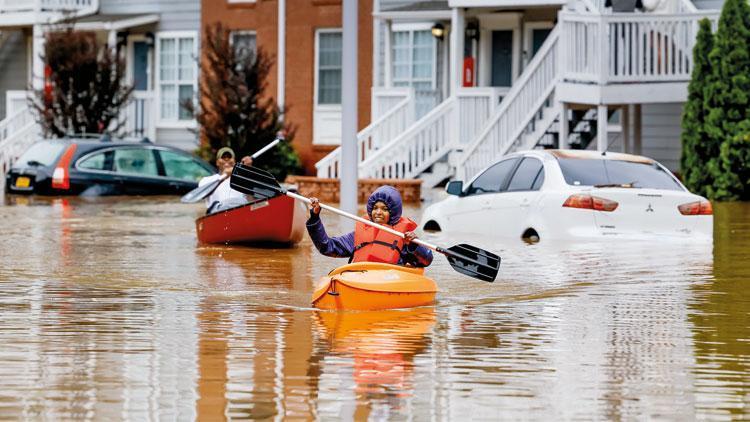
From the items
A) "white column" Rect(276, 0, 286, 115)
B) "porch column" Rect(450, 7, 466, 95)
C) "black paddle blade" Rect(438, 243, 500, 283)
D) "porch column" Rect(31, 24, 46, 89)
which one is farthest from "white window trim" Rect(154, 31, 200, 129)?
"black paddle blade" Rect(438, 243, 500, 283)

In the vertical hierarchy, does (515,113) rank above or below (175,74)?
below

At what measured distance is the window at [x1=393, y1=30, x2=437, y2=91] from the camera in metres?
39.0

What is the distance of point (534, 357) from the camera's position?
11367 mm

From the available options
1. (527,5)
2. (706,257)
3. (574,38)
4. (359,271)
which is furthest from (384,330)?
(527,5)

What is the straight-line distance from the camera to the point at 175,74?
44.4 metres

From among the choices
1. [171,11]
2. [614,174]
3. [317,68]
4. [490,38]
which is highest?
[171,11]

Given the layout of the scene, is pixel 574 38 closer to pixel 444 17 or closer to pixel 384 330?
pixel 444 17

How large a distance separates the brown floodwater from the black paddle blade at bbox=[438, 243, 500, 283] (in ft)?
0.93

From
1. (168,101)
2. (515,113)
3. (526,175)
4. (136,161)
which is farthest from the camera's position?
(168,101)

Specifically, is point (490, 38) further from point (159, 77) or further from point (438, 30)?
point (159, 77)

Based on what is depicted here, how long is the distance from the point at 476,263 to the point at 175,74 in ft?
100

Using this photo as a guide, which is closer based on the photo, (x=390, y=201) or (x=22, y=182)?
(x=390, y=201)

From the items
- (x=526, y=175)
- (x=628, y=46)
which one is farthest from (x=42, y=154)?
(x=526, y=175)

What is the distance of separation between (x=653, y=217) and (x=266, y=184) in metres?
5.68
